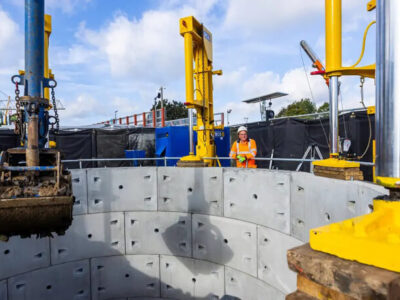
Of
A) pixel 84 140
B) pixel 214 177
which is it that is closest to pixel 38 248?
pixel 84 140

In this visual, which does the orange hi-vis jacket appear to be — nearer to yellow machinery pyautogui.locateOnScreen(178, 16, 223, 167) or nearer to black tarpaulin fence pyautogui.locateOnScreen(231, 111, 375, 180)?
yellow machinery pyautogui.locateOnScreen(178, 16, 223, 167)

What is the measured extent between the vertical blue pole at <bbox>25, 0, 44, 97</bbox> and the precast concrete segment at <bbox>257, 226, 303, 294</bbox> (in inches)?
226

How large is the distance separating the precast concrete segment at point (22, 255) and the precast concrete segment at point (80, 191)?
1201 millimetres

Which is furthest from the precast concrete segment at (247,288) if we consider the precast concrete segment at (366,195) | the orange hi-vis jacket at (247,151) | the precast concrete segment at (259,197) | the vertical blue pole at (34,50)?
the vertical blue pole at (34,50)

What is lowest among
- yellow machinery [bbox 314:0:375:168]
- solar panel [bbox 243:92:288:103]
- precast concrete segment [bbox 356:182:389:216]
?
precast concrete segment [bbox 356:182:389:216]

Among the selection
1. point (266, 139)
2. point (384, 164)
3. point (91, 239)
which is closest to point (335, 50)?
point (384, 164)

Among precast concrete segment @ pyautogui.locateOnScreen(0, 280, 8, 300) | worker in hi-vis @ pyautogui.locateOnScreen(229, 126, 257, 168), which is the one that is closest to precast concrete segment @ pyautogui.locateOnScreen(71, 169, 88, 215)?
precast concrete segment @ pyautogui.locateOnScreen(0, 280, 8, 300)

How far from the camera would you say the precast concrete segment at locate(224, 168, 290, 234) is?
6742 mm

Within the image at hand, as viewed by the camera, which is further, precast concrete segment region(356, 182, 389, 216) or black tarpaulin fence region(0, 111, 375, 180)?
black tarpaulin fence region(0, 111, 375, 180)

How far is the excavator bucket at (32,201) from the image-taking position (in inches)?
158

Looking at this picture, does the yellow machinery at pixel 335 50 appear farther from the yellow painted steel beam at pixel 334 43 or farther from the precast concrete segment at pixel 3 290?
the precast concrete segment at pixel 3 290

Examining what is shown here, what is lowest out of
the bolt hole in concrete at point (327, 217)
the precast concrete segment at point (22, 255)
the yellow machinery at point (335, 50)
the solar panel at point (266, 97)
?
the precast concrete segment at point (22, 255)

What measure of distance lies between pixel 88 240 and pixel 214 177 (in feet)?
14.1

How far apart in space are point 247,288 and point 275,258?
56.4 inches
